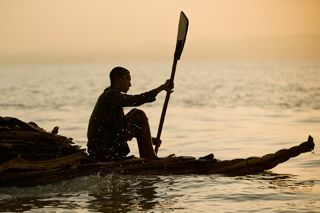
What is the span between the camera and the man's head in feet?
41.2

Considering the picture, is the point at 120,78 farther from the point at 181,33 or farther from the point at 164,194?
the point at 164,194

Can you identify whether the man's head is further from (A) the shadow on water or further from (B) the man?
(A) the shadow on water

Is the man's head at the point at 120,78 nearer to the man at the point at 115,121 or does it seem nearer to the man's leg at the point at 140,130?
the man at the point at 115,121

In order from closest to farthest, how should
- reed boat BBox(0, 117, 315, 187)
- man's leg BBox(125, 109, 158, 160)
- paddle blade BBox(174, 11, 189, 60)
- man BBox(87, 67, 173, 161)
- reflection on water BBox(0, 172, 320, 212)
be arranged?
reflection on water BBox(0, 172, 320, 212), reed boat BBox(0, 117, 315, 187), man BBox(87, 67, 173, 161), man's leg BBox(125, 109, 158, 160), paddle blade BBox(174, 11, 189, 60)

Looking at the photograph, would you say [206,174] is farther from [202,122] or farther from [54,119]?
[54,119]

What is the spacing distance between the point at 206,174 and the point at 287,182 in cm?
151

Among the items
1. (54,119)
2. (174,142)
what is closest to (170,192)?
(174,142)

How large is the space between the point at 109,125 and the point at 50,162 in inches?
55.8

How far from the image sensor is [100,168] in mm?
11992

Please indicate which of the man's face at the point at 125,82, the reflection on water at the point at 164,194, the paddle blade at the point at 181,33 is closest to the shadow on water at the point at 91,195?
the reflection on water at the point at 164,194

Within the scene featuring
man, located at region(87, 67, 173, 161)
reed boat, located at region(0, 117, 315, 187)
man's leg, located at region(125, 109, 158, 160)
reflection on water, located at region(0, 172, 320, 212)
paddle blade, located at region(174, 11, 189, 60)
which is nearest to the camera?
reflection on water, located at region(0, 172, 320, 212)

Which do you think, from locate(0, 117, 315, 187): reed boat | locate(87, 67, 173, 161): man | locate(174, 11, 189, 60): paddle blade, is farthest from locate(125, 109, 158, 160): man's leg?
locate(174, 11, 189, 60): paddle blade

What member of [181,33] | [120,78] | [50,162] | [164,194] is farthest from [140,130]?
[181,33]

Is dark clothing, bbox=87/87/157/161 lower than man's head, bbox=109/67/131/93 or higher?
lower
